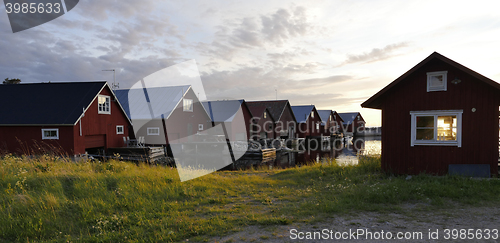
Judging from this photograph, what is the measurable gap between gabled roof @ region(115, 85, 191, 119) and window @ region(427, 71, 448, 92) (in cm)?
2370

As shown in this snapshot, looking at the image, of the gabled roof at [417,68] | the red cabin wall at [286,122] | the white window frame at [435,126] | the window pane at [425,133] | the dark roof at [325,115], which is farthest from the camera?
the dark roof at [325,115]

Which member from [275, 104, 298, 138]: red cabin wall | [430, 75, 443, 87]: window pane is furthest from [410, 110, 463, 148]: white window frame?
[275, 104, 298, 138]: red cabin wall

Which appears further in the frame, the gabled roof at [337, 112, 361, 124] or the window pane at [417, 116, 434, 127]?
the gabled roof at [337, 112, 361, 124]

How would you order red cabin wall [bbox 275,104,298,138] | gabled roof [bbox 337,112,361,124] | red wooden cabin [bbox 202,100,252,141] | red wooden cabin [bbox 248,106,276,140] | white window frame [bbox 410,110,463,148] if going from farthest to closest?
Answer: gabled roof [bbox 337,112,361,124], red cabin wall [bbox 275,104,298,138], red wooden cabin [bbox 248,106,276,140], red wooden cabin [bbox 202,100,252,141], white window frame [bbox 410,110,463,148]

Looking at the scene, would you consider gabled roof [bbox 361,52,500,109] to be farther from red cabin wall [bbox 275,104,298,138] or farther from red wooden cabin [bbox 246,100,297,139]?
red cabin wall [bbox 275,104,298,138]

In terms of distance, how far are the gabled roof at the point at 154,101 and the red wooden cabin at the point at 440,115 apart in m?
22.6

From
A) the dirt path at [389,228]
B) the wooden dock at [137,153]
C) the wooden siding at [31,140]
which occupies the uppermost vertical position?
the wooden siding at [31,140]

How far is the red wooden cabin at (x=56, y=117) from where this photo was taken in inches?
810

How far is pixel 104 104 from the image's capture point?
23.9 m

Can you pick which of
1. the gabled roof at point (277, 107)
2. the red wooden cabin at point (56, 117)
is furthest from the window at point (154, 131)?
the gabled roof at point (277, 107)

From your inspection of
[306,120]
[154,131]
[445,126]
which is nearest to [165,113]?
[154,131]

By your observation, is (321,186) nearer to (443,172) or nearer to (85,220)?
(443,172)

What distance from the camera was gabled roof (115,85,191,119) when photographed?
29891mm

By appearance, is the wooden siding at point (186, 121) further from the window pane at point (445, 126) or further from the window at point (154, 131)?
the window pane at point (445, 126)
